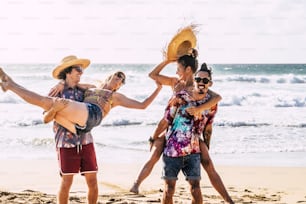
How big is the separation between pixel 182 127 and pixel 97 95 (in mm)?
858

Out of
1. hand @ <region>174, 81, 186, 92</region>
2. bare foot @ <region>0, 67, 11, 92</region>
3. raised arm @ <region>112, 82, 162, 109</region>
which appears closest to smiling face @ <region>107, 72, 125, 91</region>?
raised arm @ <region>112, 82, 162, 109</region>

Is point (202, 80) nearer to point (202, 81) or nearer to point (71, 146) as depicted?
point (202, 81)

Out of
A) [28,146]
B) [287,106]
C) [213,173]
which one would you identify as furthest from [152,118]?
[213,173]

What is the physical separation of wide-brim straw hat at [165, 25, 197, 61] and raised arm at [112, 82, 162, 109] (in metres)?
0.32

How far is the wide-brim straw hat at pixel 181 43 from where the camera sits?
600 centimetres

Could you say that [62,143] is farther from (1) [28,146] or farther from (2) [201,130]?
(1) [28,146]

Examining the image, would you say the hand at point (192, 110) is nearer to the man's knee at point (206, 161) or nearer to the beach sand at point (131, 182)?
the man's knee at point (206, 161)

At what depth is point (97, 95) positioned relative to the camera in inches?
237

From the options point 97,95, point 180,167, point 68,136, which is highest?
point 97,95

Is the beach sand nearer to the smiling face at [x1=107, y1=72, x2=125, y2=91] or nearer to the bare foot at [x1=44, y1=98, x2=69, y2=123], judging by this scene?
the smiling face at [x1=107, y1=72, x2=125, y2=91]

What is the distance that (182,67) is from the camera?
594 cm

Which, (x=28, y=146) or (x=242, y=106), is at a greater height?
(x=242, y=106)

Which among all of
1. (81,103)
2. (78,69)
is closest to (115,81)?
(78,69)

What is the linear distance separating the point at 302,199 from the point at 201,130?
2841mm
